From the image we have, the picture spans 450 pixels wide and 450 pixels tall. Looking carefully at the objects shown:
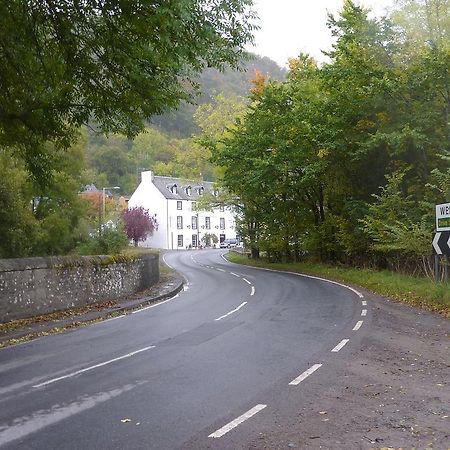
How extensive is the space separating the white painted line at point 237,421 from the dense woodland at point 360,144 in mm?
13581

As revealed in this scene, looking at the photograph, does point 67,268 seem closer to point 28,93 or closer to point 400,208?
point 28,93

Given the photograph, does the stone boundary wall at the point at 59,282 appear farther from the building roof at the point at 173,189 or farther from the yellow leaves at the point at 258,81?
the building roof at the point at 173,189

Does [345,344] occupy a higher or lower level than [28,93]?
lower

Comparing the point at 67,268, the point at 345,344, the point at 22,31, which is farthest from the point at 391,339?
the point at 67,268

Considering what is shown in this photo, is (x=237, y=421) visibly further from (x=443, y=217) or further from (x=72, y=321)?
(x=443, y=217)

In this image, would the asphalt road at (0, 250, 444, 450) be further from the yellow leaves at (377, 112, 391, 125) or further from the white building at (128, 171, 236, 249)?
the white building at (128, 171, 236, 249)

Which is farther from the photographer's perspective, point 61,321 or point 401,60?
point 401,60

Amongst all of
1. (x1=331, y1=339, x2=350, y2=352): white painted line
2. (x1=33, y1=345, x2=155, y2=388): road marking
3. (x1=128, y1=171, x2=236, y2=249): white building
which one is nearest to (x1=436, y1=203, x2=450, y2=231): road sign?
(x1=331, y1=339, x2=350, y2=352): white painted line

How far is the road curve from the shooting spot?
18.3ft

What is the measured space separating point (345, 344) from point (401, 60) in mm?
15651

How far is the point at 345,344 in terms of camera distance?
10.3 meters

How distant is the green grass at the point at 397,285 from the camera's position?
Result: 53.8 ft

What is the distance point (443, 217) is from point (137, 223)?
2492 inches

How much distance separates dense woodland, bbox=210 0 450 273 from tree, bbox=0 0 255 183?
437 inches
